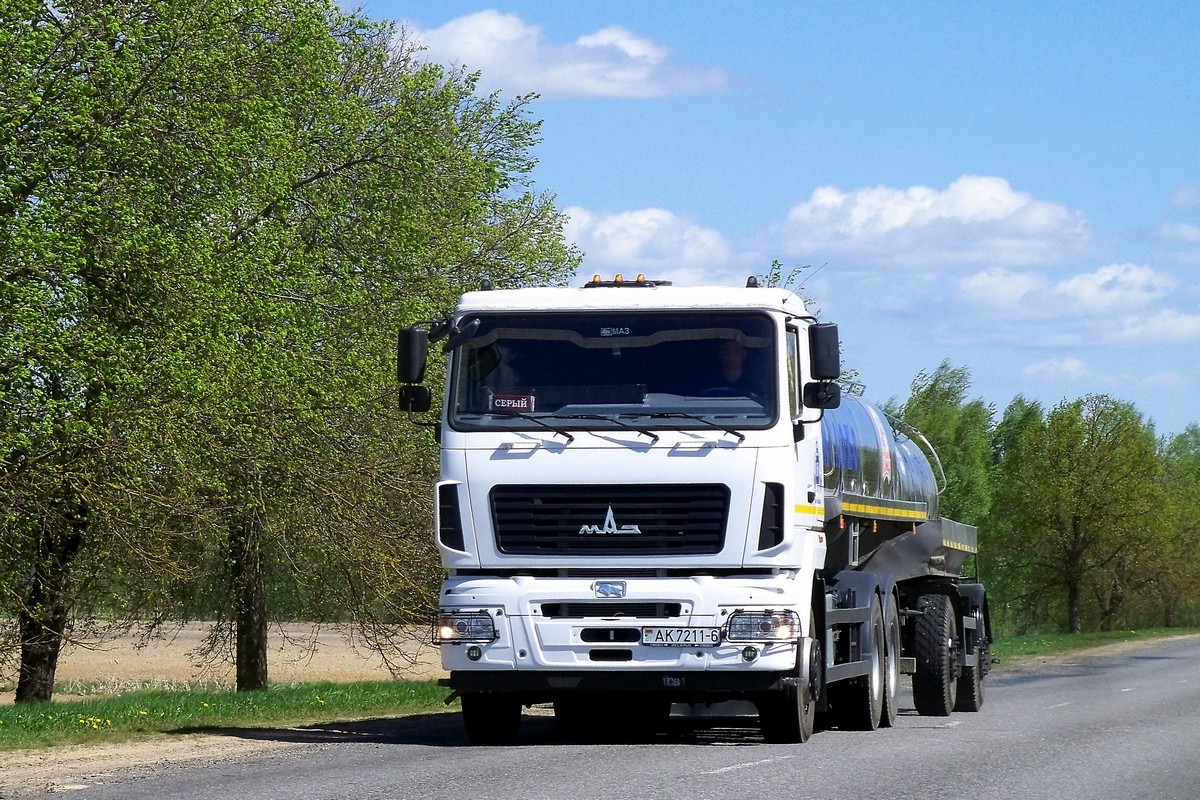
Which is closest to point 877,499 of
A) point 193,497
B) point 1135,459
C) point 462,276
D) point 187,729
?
point 187,729

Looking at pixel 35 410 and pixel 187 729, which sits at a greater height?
pixel 35 410

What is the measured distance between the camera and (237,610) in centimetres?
2755

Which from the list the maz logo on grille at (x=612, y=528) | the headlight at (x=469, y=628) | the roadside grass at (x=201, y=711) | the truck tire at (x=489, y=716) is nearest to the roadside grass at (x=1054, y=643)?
the roadside grass at (x=201, y=711)

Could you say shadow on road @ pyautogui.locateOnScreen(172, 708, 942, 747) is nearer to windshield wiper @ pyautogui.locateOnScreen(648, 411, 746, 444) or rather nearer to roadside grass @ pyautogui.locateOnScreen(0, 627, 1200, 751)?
roadside grass @ pyautogui.locateOnScreen(0, 627, 1200, 751)

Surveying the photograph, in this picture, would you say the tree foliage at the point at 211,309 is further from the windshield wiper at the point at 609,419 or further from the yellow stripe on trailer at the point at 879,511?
the yellow stripe on trailer at the point at 879,511

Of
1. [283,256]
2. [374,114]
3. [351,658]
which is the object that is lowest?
[351,658]

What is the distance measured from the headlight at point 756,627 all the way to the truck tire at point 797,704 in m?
0.39

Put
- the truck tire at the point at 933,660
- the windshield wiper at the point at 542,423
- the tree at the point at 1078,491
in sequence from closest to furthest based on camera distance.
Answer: the windshield wiper at the point at 542,423, the truck tire at the point at 933,660, the tree at the point at 1078,491

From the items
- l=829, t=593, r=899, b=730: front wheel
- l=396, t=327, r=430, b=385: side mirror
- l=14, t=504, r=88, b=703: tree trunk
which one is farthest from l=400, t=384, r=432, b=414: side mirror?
→ l=14, t=504, r=88, b=703: tree trunk

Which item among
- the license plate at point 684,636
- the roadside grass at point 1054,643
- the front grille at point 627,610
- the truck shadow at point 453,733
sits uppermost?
the front grille at point 627,610

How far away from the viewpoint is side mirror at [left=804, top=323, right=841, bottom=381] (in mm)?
13078

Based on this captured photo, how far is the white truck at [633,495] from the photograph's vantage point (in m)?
12.6

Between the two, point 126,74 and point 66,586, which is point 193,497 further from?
point 126,74

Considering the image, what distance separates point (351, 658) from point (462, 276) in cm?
3365
